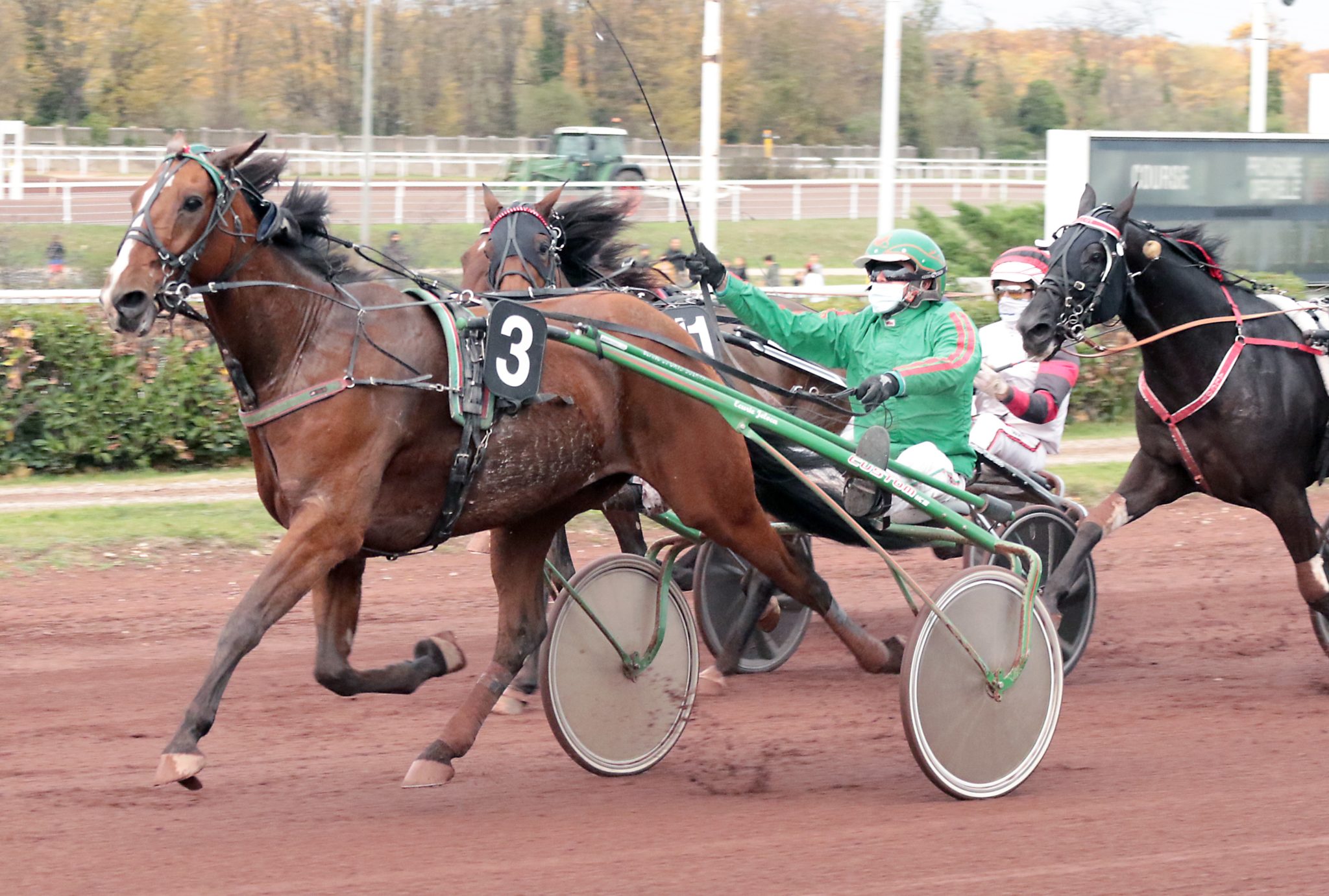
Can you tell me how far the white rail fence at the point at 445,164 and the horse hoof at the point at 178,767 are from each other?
16.6m

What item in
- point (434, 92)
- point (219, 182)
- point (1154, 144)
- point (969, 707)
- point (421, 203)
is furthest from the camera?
point (434, 92)

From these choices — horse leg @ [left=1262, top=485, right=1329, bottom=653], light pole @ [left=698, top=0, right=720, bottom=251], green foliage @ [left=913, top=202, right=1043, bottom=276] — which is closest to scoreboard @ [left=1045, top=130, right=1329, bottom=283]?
light pole @ [left=698, top=0, right=720, bottom=251]

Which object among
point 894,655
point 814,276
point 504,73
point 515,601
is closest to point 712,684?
point 894,655

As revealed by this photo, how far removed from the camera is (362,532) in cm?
413

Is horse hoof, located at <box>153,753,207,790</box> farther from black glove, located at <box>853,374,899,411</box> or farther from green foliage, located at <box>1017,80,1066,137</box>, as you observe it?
green foliage, located at <box>1017,80,1066,137</box>

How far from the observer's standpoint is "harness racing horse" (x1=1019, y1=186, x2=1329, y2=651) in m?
5.81

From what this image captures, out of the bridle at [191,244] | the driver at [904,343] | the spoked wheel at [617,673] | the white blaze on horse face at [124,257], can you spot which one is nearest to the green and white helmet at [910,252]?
the driver at [904,343]

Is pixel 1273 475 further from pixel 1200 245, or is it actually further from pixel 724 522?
pixel 724 522

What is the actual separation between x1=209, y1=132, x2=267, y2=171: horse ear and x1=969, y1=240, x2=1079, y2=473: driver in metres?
3.22

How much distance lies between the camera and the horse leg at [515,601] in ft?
15.3

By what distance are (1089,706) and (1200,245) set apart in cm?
184

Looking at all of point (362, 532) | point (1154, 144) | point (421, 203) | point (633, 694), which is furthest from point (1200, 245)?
point (421, 203)

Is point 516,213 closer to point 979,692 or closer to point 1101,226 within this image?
point 1101,226

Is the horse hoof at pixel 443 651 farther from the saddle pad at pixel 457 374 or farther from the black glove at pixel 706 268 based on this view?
the black glove at pixel 706 268
